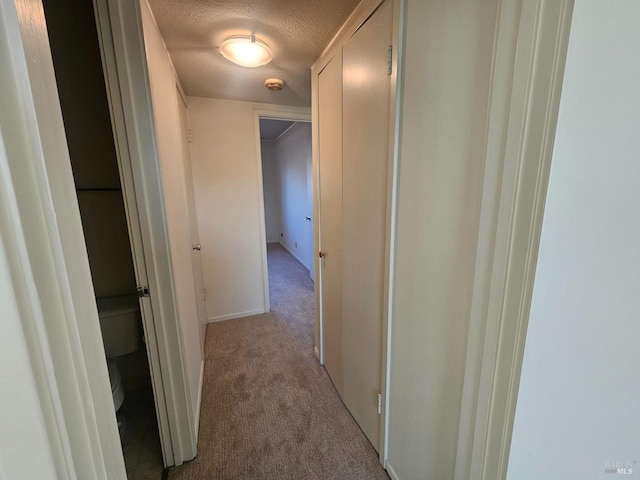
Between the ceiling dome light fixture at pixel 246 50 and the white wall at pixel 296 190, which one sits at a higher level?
the ceiling dome light fixture at pixel 246 50

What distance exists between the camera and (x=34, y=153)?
32 cm

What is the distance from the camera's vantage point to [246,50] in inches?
60.2

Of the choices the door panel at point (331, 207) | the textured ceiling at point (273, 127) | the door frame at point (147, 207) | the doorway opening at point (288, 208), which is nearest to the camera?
the door frame at point (147, 207)

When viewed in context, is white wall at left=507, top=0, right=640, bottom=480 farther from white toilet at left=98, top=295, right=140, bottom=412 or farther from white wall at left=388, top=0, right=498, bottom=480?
→ white toilet at left=98, top=295, right=140, bottom=412

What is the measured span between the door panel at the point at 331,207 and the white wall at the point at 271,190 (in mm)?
4108

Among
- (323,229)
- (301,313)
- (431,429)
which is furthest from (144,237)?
(301,313)

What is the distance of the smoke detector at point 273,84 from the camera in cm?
205

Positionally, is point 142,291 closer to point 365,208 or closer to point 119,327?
point 119,327

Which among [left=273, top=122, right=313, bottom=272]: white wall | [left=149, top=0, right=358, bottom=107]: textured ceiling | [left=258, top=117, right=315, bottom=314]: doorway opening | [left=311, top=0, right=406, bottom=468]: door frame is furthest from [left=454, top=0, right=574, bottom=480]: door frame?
[left=273, top=122, right=313, bottom=272]: white wall

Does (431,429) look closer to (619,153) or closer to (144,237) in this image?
(619,153)

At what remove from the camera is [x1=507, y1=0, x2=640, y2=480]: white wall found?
55 centimetres

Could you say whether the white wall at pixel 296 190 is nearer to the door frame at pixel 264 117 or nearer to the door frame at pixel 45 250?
the door frame at pixel 264 117

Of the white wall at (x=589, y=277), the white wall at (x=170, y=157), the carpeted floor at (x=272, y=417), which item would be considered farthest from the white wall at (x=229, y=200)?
the white wall at (x=589, y=277)

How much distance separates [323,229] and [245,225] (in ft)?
3.77
